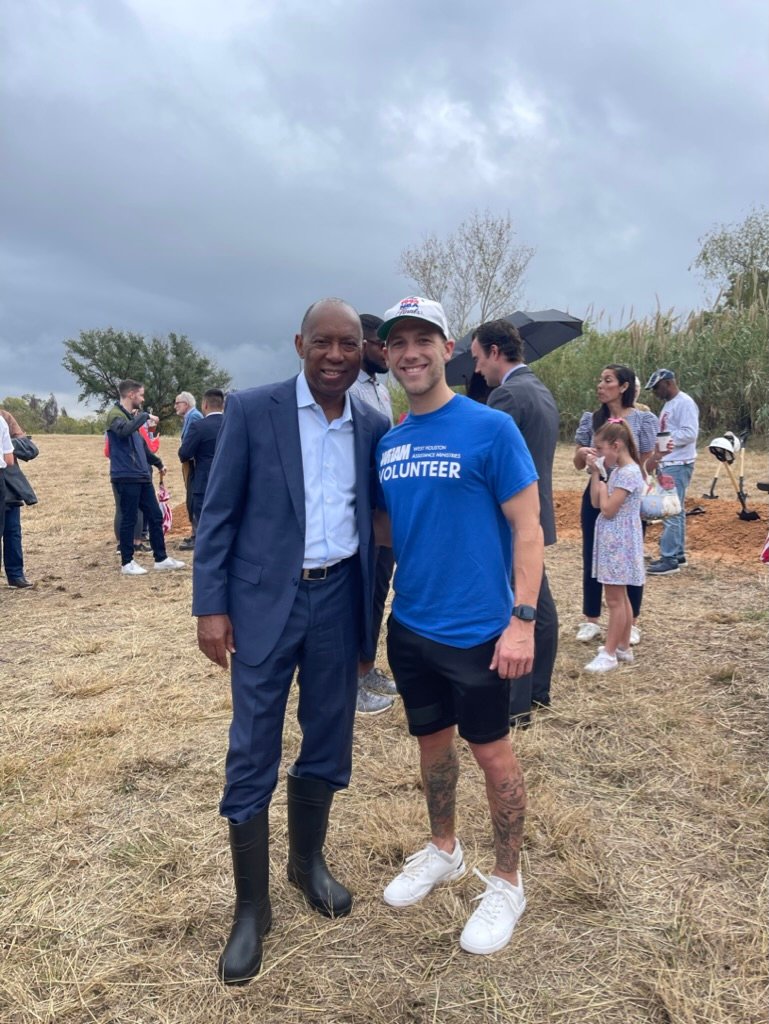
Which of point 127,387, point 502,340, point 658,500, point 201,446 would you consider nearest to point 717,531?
point 658,500

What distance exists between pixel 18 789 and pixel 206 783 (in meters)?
0.85

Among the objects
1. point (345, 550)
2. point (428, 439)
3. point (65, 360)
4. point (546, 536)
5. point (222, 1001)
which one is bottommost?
point (222, 1001)

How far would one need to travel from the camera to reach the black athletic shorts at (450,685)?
6.93ft

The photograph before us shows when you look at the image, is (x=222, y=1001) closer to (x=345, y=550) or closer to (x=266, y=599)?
(x=266, y=599)

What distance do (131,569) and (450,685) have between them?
620 cm

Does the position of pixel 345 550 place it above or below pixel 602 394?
below

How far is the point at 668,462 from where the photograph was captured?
7.18 meters

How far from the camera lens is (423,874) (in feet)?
8.05

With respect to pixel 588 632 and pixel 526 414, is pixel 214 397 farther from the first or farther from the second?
pixel 526 414

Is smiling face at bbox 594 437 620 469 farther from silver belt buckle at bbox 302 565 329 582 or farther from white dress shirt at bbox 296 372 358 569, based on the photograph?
silver belt buckle at bbox 302 565 329 582

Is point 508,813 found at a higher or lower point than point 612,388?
lower

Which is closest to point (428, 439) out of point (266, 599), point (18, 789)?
point (266, 599)

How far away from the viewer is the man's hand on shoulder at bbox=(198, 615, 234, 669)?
2.12 metres

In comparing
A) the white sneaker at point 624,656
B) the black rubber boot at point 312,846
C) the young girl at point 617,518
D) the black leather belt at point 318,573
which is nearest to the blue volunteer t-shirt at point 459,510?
the black leather belt at point 318,573
